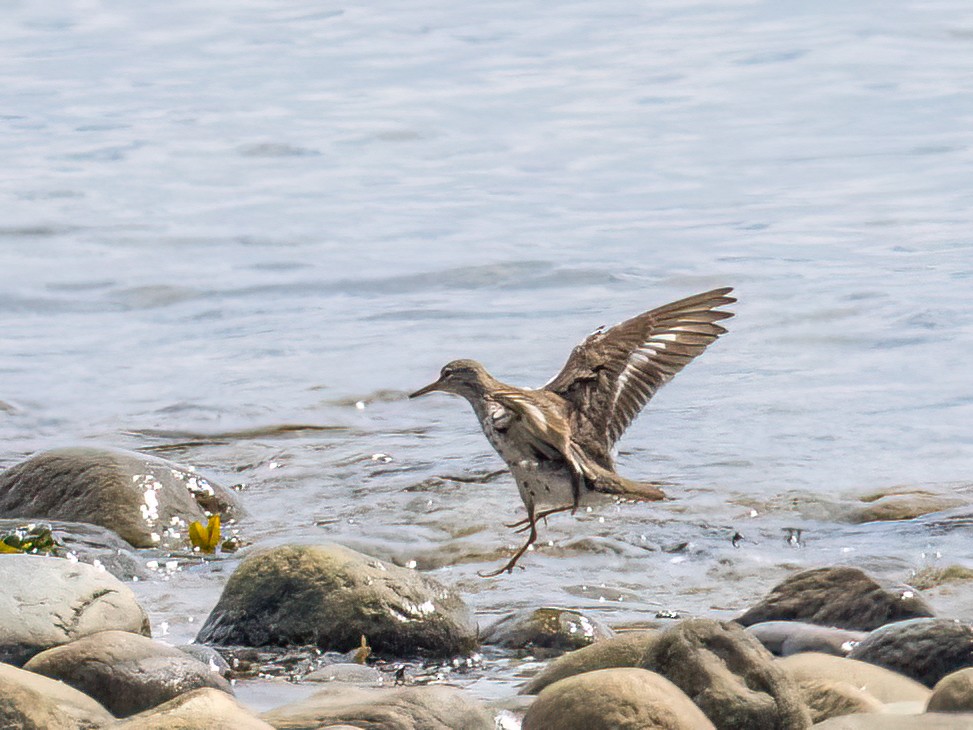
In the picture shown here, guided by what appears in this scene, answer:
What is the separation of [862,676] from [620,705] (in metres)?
1.20

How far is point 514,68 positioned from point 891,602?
18.1 m

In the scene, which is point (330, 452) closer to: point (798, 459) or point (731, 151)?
point (798, 459)

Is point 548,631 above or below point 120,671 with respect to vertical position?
below

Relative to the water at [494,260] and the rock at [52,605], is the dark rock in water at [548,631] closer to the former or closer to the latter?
the water at [494,260]

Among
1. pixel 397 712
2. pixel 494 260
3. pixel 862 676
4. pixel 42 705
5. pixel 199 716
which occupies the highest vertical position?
pixel 199 716

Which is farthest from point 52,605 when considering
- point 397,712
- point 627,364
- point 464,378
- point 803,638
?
point 627,364

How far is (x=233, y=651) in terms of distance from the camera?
22.3 ft

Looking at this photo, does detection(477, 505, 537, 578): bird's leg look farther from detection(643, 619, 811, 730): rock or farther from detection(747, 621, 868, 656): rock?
detection(643, 619, 811, 730): rock

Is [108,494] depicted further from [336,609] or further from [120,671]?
[120,671]

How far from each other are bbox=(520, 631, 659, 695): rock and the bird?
1.52 meters

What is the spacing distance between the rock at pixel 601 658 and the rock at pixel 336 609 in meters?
0.84

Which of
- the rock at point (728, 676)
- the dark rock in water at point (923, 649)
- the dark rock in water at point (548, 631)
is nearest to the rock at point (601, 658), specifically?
the rock at point (728, 676)

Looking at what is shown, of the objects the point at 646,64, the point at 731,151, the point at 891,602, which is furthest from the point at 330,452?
the point at 646,64

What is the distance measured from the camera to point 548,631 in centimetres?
681
